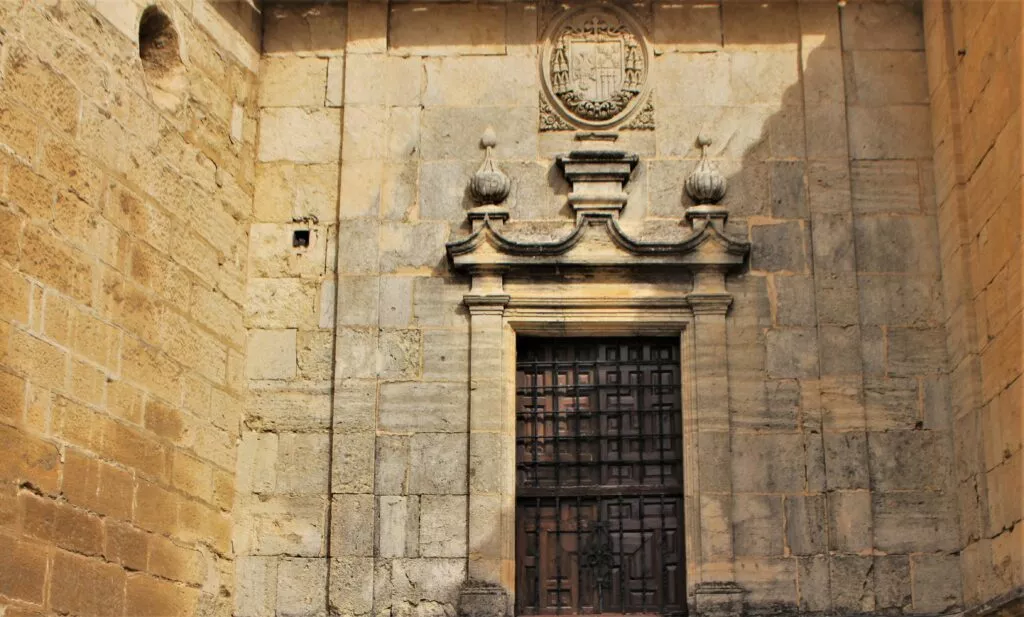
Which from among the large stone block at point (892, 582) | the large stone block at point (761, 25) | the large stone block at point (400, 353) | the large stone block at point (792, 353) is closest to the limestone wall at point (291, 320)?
the large stone block at point (400, 353)

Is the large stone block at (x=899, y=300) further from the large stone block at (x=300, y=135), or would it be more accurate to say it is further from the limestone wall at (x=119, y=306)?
the limestone wall at (x=119, y=306)

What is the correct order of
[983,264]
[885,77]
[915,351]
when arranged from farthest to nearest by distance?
1. [885,77]
2. [915,351]
3. [983,264]

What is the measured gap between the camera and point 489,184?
32.3 ft

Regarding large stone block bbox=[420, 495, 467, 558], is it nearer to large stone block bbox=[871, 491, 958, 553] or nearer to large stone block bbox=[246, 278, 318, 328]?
large stone block bbox=[246, 278, 318, 328]

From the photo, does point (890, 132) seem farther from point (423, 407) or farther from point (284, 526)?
point (284, 526)

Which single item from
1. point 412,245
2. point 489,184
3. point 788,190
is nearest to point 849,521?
point 788,190

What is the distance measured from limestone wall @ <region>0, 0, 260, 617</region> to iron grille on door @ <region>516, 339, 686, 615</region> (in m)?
1.82

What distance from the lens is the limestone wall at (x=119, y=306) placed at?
7.31 m

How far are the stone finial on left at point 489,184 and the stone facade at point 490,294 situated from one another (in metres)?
0.10

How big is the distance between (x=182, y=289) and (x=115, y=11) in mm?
1614

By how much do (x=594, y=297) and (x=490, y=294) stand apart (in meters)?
0.65

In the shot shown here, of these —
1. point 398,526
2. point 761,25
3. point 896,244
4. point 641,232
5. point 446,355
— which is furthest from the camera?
point 761,25

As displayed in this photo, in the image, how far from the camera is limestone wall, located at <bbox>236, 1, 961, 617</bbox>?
9.19m

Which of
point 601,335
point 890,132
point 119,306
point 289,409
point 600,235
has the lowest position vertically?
point 289,409
